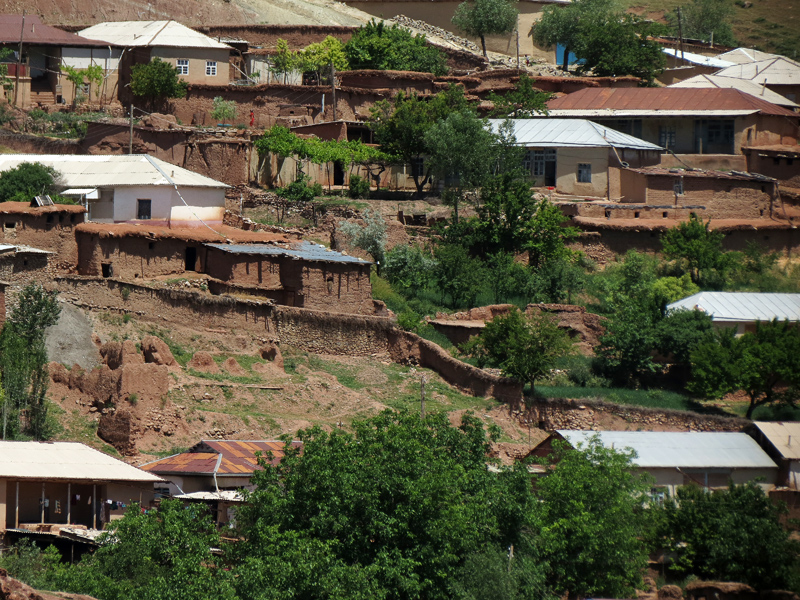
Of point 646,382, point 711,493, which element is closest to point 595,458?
point 711,493

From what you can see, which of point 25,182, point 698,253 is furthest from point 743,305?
point 25,182

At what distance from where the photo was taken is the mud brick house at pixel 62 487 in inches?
1406

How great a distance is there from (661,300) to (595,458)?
13468 millimetres

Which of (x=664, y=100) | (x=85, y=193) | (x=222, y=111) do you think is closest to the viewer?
(x=85, y=193)

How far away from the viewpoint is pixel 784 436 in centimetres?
4675

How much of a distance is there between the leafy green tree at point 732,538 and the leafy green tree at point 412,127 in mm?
22062

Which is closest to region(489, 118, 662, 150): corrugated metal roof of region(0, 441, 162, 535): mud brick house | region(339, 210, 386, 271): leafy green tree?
region(339, 210, 386, 271): leafy green tree

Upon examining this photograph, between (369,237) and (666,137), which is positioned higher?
(666,137)

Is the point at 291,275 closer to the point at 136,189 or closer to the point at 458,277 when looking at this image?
the point at 136,189

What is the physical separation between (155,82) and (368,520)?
103ft

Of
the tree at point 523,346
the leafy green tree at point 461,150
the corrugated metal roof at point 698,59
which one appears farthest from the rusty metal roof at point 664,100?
the tree at point 523,346

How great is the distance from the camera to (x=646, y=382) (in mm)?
51125

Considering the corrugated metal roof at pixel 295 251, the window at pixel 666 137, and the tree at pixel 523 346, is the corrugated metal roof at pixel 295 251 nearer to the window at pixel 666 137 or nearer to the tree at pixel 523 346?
the tree at pixel 523 346

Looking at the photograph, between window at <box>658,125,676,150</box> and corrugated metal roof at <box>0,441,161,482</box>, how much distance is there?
3389 cm
